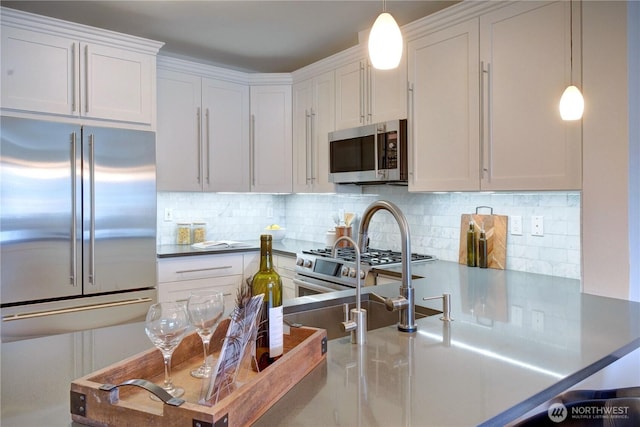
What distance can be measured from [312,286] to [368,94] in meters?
1.39

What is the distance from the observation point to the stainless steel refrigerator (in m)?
2.44

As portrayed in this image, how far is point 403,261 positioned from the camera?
1.25 meters

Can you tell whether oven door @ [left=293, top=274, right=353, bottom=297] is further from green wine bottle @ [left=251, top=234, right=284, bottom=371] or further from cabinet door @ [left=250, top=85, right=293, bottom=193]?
green wine bottle @ [left=251, top=234, right=284, bottom=371]

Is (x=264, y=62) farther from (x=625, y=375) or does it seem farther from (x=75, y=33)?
(x=625, y=375)

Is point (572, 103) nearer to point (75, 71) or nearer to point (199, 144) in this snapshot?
point (199, 144)

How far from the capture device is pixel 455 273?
2391mm

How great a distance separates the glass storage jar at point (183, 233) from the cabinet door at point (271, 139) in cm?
71

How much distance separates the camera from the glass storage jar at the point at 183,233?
12.2 feet

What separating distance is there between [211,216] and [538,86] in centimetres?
289

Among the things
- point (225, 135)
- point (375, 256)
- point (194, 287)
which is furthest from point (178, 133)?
point (375, 256)

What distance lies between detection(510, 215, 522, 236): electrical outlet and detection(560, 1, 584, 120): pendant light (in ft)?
2.26

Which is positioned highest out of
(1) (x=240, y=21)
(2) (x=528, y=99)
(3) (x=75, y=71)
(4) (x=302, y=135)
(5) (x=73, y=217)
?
(1) (x=240, y=21)

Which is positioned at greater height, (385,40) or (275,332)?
(385,40)

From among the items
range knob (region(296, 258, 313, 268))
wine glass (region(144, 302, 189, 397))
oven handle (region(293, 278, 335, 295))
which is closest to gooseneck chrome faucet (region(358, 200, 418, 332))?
wine glass (region(144, 302, 189, 397))
